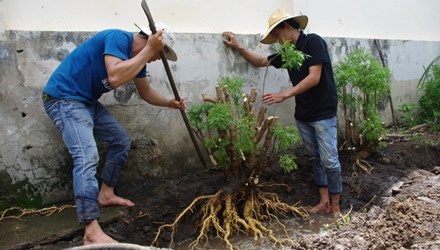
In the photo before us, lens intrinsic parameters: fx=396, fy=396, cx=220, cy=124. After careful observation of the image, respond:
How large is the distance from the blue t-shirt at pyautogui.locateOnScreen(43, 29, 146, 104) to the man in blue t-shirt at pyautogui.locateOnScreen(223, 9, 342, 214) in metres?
1.46

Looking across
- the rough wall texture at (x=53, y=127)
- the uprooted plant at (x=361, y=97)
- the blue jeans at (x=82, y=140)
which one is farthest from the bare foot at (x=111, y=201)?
the uprooted plant at (x=361, y=97)

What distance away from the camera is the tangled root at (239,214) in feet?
11.2

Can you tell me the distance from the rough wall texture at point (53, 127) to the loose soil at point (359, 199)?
366 millimetres

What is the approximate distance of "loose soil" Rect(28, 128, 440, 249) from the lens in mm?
2379

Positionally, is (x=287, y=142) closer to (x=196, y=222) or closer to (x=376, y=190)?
(x=196, y=222)

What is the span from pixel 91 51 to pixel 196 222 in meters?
1.75

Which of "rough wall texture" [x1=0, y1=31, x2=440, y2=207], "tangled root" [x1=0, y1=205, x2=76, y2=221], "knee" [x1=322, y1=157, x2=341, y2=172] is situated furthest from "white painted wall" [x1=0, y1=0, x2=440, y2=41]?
"knee" [x1=322, y1=157, x2=341, y2=172]

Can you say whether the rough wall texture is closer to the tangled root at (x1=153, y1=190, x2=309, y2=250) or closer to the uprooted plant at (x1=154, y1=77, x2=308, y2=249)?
the uprooted plant at (x1=154, y1=77, x2=308, y2=249)

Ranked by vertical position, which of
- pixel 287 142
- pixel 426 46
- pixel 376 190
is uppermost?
pixel 426 46

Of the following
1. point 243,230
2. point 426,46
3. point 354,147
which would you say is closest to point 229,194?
point 243,230

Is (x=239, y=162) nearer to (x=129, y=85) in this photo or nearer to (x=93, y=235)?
(x=129, y=85)

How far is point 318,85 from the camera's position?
3955mm

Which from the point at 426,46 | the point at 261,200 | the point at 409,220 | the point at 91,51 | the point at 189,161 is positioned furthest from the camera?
the point at 426,46

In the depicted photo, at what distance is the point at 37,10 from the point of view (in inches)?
138
